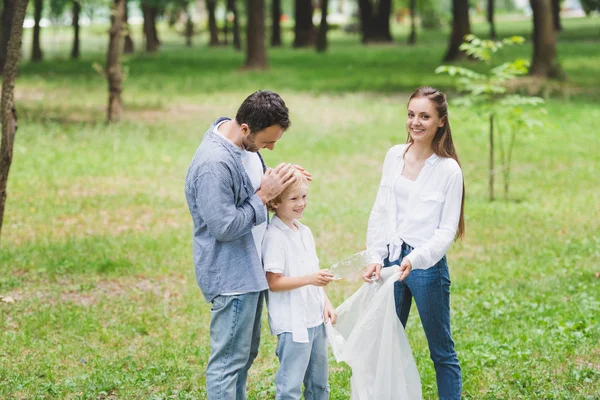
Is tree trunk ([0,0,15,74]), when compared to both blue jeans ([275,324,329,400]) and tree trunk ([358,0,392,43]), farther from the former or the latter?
blue jeans ([275,324,329,400])

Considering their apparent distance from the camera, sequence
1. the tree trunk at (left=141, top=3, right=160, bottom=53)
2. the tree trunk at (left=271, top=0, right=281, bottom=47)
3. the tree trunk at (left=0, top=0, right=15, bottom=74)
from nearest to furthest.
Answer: the tree trunk at (left=0, top=0, right=15, bottom=74) < the tree trunk at (left=141, top=3, right=160, bottom=53) < the tree trunk at (left=271, top=0, right=281, bottom=47)

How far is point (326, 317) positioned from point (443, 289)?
0.68m

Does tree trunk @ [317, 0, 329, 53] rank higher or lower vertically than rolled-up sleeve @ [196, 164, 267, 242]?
higher

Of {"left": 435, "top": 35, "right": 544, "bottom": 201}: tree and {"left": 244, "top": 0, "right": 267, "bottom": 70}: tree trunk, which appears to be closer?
{"left": 435, "top": 35, "right": 544, "bottom": 201}: tree

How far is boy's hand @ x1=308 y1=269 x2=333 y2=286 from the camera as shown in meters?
4.36

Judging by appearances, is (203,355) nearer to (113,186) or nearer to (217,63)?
(113,186)

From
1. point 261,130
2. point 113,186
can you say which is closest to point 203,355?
point 261,130

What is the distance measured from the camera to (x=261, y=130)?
13.8 feet

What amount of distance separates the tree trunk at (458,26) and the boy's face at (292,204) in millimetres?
26542

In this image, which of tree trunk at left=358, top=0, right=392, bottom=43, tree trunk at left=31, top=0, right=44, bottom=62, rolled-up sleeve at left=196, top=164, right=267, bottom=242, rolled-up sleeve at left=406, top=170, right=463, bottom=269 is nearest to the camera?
rolled-up sleeve at left=196, top=164, right=267, bottom=242

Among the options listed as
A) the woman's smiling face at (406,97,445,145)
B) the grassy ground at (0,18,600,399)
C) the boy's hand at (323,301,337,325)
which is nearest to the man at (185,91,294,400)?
the boy's hand at (323,301,337,325)

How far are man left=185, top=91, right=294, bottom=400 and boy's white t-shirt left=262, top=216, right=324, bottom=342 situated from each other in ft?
0.21

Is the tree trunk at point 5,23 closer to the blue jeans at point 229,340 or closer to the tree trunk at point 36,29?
the tree trunk at point 36,29

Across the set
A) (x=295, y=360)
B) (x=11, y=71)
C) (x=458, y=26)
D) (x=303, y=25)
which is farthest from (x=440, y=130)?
(x=303, y=25)
